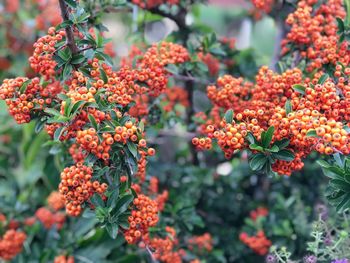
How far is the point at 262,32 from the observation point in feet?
15.8

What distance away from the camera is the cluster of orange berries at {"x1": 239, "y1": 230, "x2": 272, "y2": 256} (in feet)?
8.13

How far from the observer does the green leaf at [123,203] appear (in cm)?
173

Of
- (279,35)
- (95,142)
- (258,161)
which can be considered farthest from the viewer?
(279,35)

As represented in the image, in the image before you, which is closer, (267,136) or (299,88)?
(267,136)

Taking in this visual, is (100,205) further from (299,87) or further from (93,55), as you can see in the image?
(299,87)

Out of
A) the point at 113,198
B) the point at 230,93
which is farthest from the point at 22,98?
the point at 230,93

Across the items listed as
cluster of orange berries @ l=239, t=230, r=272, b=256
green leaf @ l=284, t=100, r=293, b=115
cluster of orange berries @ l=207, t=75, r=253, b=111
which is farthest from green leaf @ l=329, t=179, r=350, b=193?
cluster of orange berries @ l=239, t=230, r=272, b=256

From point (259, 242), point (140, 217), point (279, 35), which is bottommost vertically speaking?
point (259, 242)

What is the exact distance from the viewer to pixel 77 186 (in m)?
1.69

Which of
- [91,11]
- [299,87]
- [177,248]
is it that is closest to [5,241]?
[177,248]

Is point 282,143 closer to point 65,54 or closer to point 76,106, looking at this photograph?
point 76,106

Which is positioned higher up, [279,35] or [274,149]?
[274,149]

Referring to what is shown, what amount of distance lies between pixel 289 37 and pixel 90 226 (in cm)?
147

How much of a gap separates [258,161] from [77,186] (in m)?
0.61
